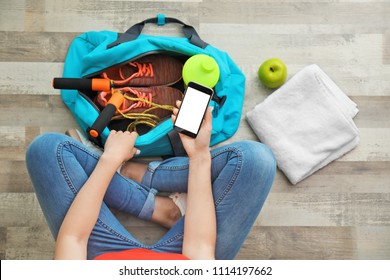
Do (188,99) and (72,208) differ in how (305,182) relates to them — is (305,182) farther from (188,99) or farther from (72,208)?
(72,208)

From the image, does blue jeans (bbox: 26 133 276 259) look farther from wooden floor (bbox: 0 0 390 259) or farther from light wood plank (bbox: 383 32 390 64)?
light wood plank (bbox: 383 32 390 64)

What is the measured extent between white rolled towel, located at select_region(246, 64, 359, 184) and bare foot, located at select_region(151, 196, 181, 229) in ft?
0.99

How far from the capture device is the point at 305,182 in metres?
1.16

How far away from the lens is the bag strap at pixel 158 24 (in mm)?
1086

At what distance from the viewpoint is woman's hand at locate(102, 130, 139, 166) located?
96 centimetres

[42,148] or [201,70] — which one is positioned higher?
[201,70]

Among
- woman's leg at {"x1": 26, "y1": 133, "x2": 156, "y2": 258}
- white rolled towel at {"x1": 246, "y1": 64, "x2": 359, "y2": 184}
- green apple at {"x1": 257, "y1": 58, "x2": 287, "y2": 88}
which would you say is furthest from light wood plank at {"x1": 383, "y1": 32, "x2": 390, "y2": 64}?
woman's leg at {"x1": 26, "y1": 133, "x2": 156, "y2": 258}

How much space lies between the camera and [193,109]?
0.96m

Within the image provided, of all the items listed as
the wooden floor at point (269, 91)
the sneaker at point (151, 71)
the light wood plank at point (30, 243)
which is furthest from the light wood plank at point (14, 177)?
the sneaker at point (151, 71)

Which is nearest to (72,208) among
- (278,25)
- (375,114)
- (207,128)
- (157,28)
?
(207,128)

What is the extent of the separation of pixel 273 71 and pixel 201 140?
1.04ft

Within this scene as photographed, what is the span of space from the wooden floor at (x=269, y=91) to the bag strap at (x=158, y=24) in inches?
1.2

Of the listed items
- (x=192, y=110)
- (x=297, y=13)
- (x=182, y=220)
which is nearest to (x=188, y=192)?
(x=182, y=220)

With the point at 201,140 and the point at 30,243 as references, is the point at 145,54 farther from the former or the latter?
the point at 30,243
